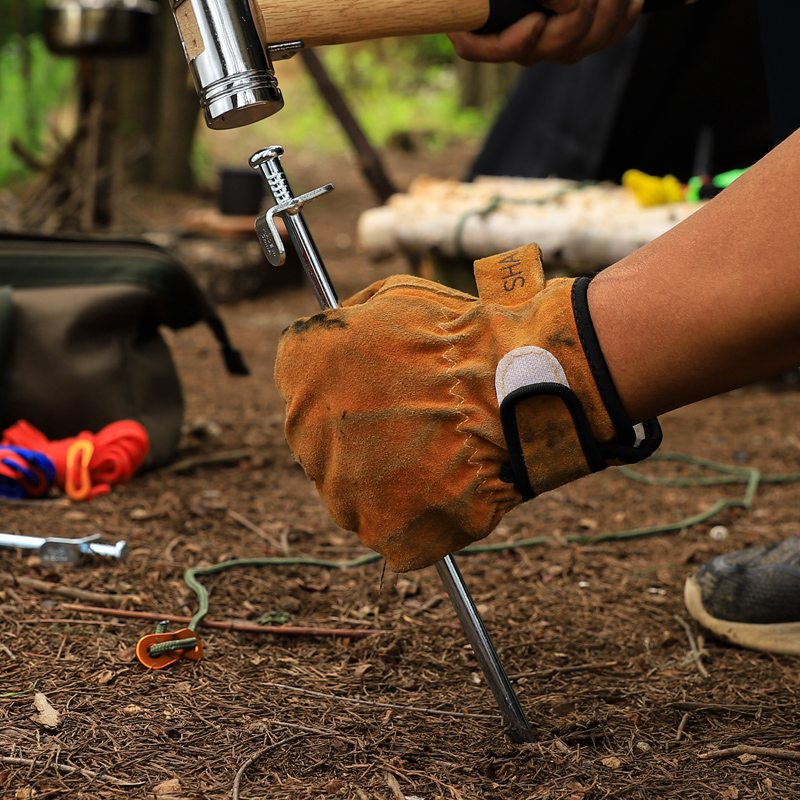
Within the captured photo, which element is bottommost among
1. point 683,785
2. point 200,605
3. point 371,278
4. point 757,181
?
point 371,278

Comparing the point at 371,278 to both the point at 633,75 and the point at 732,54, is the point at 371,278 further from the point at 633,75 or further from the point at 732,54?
the point at 732,54

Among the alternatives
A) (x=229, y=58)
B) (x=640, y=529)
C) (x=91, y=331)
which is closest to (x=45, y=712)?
(x=229, y=58)

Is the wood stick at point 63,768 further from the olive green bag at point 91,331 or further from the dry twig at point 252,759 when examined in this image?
the olive green bag at point 91,331

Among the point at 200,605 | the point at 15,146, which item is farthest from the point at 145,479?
the point at 15,146

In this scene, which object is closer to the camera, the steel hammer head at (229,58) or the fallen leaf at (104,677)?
the steel hammer head at (229,58)

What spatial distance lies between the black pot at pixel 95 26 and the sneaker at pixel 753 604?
4781 millimetres

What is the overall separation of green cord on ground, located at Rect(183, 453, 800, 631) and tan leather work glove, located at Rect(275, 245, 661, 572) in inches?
24.2

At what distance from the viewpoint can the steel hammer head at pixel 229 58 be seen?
1170mm

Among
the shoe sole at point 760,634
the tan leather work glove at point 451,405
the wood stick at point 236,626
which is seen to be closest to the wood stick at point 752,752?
the shoe sole at point 760,634

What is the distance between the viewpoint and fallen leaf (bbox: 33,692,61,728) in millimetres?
1217

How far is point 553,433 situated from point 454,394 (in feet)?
0.40

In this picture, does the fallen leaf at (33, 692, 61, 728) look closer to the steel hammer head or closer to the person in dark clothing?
the person in dark clothing

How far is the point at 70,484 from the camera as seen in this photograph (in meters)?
2.08

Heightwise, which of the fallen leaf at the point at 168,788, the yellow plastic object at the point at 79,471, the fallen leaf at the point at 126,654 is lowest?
the yellow plastic object at the point at 79,471
